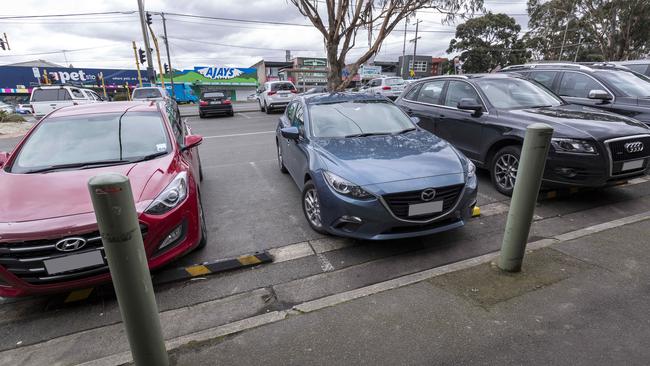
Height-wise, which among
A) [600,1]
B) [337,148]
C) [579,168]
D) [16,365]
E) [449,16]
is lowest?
[16,365]

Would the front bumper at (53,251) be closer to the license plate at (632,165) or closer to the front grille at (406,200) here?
the front grille at (406,200)

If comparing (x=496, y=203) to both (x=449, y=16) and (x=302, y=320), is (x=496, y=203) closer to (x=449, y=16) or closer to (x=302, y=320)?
(x=302, y=320)

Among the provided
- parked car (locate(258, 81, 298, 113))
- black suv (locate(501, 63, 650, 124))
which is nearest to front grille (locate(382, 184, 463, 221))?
black suv (locate(501, 63, 650, 124))

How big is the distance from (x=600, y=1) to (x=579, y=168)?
27632 mm

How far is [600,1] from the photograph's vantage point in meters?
23.8

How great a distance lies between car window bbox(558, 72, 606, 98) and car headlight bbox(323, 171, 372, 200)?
5710mm

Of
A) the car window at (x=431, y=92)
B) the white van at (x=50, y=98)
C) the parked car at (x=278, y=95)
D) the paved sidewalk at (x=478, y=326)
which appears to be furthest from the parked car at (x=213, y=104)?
the paved sidewalk at (x=478, y=326)

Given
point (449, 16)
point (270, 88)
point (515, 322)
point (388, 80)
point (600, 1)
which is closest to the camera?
point (515, 322)

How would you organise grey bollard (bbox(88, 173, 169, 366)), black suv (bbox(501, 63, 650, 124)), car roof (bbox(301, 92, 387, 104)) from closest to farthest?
grey bollard (bbox(88, 173, 169, 366))
car roof (bbox(301, 92, 387, 104))
black suv (bbox(501, 63, 650, 124))

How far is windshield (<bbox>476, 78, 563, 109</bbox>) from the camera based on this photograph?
520 cm

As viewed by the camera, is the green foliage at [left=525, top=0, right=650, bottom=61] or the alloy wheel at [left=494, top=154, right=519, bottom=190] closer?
the alloy wheel at [left=494, top=154, right=519, bottom=190]

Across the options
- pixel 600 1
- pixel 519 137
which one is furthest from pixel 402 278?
pixel 600 1

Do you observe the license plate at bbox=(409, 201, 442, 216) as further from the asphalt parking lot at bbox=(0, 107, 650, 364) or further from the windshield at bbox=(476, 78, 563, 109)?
the windshield at bbox=(476, 78, 563, 109)

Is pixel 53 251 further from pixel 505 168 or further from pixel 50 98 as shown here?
pixel 50 98
